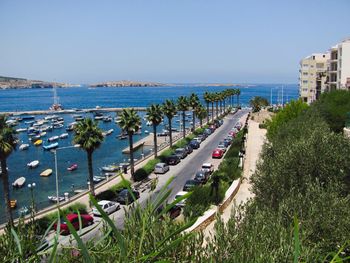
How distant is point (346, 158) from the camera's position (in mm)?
19703

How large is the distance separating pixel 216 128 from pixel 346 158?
6177 cm

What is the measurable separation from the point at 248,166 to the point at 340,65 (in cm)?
3082

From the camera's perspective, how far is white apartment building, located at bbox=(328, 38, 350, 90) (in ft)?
197

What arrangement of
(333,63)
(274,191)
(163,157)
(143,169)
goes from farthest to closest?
(333,63) < (163,157) < (143,169) < (274,191)

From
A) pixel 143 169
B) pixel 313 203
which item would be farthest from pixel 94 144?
pixel 313 203

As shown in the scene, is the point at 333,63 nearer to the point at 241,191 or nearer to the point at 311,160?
the point at 241,191

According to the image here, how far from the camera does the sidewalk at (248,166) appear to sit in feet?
72.6

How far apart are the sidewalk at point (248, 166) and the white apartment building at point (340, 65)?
49.5ft

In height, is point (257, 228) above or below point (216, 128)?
above

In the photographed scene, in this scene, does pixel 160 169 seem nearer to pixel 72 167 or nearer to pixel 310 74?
pixel 72 167

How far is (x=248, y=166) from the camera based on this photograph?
41156 millimetres

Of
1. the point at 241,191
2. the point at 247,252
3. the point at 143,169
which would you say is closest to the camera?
the point at 247,252

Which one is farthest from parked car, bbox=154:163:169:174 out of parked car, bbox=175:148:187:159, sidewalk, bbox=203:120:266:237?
sidewalk, bbox=203:120:266:237

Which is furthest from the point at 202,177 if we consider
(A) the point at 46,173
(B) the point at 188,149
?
(A) the point at 46,173
